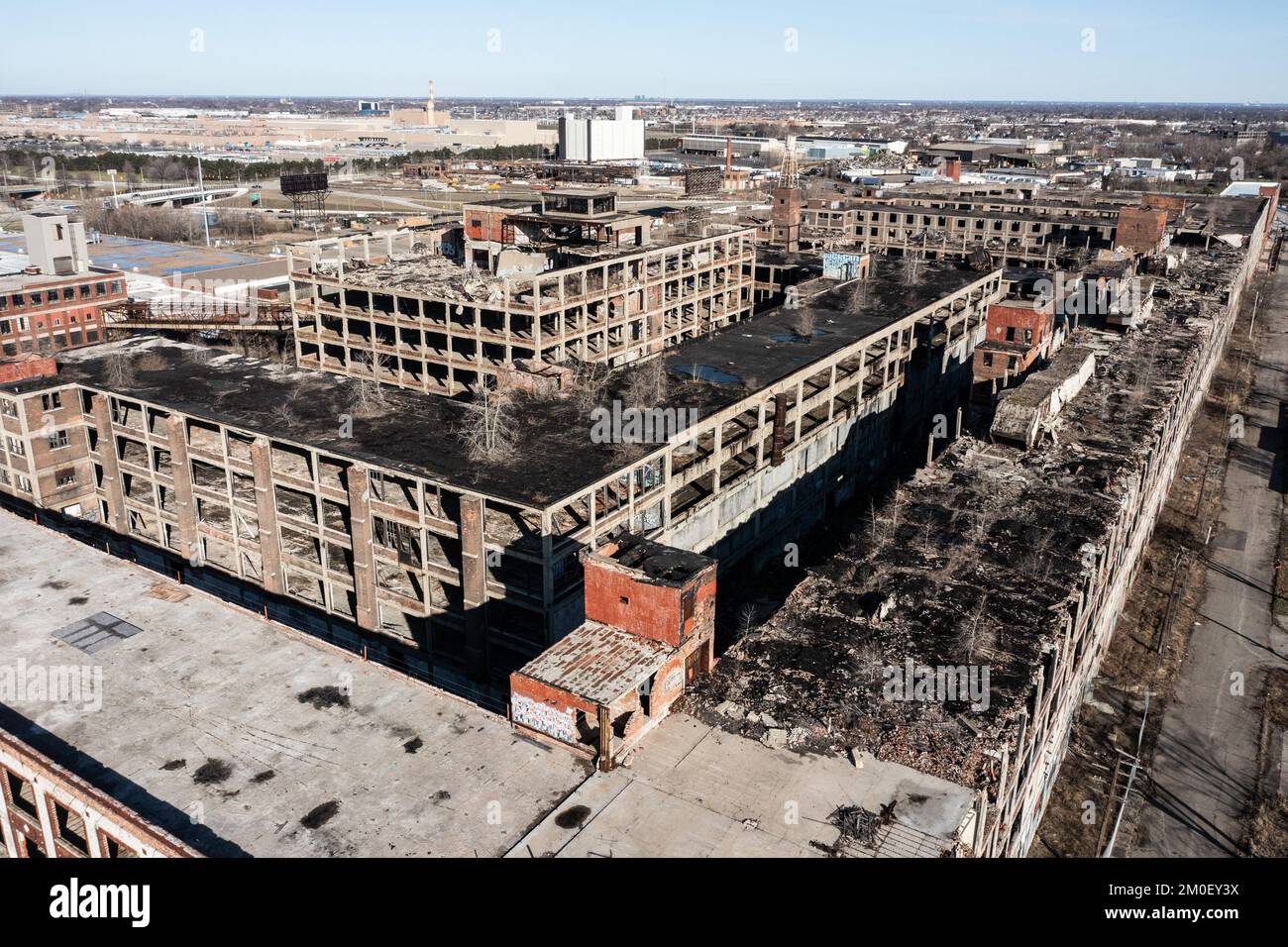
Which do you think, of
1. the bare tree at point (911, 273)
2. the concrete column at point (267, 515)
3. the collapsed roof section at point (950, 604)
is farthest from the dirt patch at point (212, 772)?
Answer: the bare tree at point (911, 273)

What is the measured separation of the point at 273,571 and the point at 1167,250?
300 ft

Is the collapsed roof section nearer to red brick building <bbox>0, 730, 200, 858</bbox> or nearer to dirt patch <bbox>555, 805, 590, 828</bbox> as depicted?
dirt patch <bbox>555, 805, 590, 828</bbox>

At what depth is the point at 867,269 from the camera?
75.0m

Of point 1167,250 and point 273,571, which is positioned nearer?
point 273,571

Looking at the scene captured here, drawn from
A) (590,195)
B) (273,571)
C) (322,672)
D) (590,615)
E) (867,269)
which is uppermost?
(590,195)

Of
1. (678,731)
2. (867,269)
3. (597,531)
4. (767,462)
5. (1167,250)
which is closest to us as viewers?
(678,731)

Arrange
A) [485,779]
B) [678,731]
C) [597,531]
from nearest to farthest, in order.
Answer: [485,779], [678,731], [597,531]

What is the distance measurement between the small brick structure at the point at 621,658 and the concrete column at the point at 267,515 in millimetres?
19926

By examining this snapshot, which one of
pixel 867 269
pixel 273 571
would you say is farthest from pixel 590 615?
pixel 867 269

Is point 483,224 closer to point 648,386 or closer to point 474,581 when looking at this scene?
point 648,386

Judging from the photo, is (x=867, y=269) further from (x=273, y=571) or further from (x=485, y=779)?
(x=485, y=779)

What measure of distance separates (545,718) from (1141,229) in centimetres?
9444

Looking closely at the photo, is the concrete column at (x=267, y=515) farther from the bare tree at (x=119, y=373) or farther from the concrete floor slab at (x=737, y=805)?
the concrete floor slab at (x=737, y=805)

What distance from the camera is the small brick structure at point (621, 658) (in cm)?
2347
